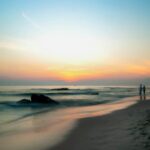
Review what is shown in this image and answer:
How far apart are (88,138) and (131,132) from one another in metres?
1.64

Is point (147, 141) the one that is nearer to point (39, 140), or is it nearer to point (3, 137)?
point (39, 140)

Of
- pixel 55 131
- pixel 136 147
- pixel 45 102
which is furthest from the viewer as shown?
pixel 45 102

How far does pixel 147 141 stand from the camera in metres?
8.10

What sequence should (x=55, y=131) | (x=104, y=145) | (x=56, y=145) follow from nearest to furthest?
(x=104, y=145) < (x=56, y=145) < (x=55, y=131)

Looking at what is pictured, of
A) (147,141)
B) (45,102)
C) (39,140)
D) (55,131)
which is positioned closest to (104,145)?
(147,141)

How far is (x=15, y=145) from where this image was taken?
9227 millimetres

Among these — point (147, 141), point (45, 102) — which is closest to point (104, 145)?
point (147, 141)

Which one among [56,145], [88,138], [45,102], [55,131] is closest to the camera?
[56,145]

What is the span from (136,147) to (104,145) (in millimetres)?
1056

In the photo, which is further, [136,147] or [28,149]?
[28,149]

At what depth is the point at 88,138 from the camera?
32.0ft

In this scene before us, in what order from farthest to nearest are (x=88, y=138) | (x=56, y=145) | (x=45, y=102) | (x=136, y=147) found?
1. (x=45, y=102)
2. (x=88, y=138)
3. (x=56, y=145)
4. (x=136, y=147)

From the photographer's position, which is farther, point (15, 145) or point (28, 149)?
point (15, 145)

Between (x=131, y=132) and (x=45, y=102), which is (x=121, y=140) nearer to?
(x=131, y=132)
